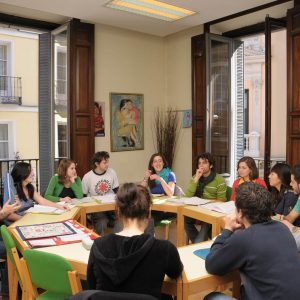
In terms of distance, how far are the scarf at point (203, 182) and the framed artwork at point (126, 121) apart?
2105 mm

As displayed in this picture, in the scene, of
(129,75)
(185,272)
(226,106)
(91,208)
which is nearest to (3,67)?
(129,75)

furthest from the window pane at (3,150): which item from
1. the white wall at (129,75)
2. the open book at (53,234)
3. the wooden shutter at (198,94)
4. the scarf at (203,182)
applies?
the open book at (53,234)

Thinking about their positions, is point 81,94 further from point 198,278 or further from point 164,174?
point 198,278

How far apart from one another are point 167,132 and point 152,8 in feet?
6.89

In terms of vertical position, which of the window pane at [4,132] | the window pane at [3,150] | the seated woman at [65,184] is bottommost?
the seated woman at [65,184]

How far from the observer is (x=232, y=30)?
216 inches

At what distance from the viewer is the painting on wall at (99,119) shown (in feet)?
18.4

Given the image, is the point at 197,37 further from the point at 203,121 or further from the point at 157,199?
the point at 157,199

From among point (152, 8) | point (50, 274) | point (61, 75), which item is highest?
point (152, 8)

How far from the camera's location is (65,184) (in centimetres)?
402

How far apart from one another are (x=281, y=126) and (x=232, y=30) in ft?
11.9

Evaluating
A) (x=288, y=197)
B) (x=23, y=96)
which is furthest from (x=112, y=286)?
(x=23, y=96)

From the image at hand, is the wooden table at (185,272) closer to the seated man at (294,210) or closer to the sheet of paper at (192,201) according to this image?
the seated man at (294,210)

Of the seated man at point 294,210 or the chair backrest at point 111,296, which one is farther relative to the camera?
the seated man at point 294,210
